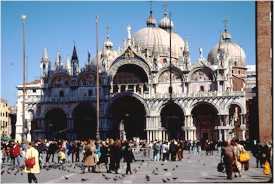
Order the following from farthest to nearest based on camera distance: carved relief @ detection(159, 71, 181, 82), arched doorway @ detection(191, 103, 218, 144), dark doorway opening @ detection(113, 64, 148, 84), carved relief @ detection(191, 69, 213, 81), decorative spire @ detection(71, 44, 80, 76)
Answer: decorative spire @ detection(71, 44, 80, 76), dark doorway opening @ detection(113, 64, 148, 84), carved relief @ detection(159, 71, 181, 82), arched doorway @ detection(191, 103, 218, 144), carved relief @ detection(191, 69, 213, 81)

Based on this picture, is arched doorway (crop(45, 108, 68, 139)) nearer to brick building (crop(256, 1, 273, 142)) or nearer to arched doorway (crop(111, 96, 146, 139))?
arched doorway (crop(111, 96, 146, 139))

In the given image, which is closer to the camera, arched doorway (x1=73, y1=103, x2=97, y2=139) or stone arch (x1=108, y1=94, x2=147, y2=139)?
stone arch (x1=108, y1=94, x2=147, y2=139)

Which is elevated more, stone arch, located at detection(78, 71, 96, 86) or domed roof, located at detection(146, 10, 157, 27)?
domed roof, located at detection(146, 10, 157, 27)

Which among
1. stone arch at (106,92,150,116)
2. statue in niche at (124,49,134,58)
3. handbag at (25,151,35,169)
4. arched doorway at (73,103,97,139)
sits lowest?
handbag at (25,151,35,169)

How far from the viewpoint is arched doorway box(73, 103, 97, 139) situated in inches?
2442

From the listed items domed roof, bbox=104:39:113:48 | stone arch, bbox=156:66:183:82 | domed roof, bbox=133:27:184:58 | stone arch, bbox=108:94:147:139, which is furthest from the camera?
domed roof, bbox=104:39:113:48

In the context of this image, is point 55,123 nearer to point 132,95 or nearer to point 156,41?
point 132,95

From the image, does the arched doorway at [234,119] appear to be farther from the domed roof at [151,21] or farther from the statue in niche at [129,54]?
the domed roof at [151,21]

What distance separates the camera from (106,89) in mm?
61188

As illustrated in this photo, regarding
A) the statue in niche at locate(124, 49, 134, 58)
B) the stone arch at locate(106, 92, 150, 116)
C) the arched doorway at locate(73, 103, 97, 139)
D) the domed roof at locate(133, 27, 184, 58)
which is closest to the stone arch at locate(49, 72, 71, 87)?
the arched doorway at locate(73, 103, 97, 139)

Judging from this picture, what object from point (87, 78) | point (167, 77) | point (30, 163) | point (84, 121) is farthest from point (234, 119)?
point (30, 163)

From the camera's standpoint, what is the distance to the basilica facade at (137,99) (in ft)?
191

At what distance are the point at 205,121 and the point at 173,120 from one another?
3397mm

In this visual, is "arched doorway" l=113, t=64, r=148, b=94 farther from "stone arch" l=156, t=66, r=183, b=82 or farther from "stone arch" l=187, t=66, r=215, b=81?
Answer: "stone arch" l=187, t=66, r=215, b=81
